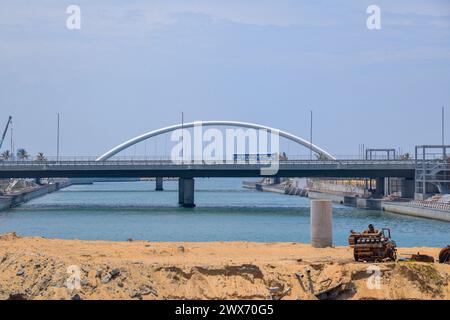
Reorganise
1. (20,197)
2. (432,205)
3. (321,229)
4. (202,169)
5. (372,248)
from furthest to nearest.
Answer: (20,197)
(202,169)
(432,205)
(321,229)
(372,248)

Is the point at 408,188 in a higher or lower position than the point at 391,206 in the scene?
higher

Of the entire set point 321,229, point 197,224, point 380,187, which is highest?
point 321,229

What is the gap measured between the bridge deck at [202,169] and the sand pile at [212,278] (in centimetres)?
6850

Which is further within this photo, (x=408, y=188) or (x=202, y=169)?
(x=408, y=188)

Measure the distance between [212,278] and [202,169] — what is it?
2852 inches

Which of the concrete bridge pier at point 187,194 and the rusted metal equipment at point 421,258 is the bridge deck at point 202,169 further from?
the rusted metal equipment at point 421,258

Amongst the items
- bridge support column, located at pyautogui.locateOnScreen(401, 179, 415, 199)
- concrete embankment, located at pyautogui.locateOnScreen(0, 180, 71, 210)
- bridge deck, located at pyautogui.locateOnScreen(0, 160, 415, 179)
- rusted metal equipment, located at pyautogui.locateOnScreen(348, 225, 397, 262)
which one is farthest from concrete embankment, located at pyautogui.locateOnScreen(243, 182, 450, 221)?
rusted metal equipment, located at pyautogui.locateOnScreen(348, 225, 397, 262)

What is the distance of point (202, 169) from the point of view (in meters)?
97.8

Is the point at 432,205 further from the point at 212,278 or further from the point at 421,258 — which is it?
the point at 212,278

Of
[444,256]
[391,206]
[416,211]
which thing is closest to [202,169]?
[391,206]

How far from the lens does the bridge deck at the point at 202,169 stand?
318ft
